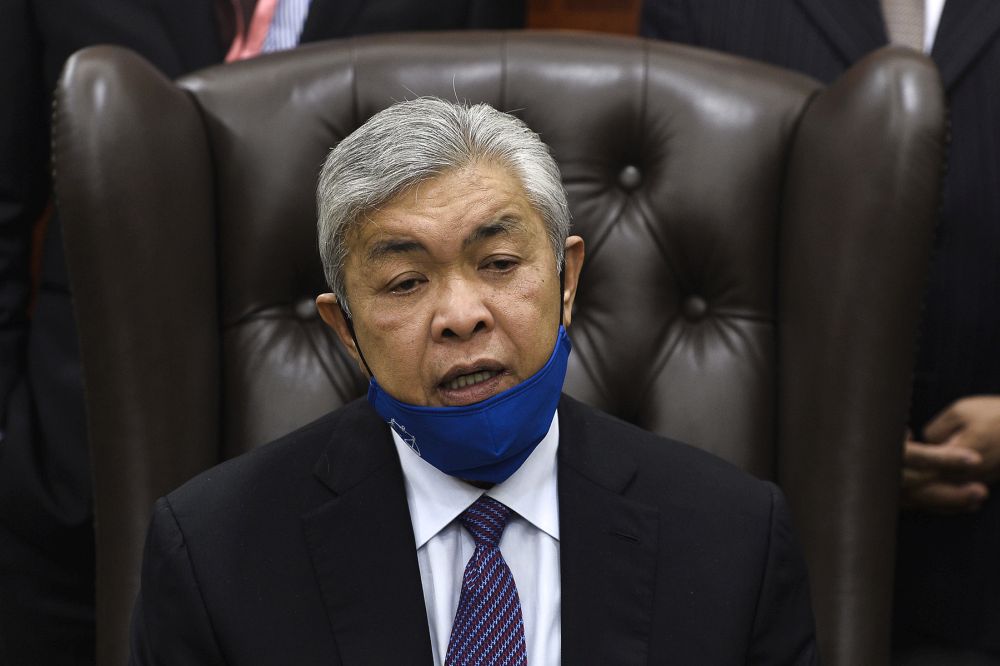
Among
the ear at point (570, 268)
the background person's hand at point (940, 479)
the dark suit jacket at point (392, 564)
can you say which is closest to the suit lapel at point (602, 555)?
the dark suit jacket at point (392, 564)

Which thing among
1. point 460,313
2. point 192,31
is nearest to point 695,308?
point 460,313

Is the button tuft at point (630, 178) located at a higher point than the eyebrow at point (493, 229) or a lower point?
lower

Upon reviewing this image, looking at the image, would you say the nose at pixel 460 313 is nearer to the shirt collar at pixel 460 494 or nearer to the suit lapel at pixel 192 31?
the shirt collar at pixel 460 494

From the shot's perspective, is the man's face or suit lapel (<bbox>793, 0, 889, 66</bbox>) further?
suit lapel (<bbox>793, 0, 889, 66</bbox>)

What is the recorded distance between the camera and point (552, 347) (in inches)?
53.3

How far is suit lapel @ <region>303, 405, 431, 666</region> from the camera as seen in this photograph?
1.33 meters

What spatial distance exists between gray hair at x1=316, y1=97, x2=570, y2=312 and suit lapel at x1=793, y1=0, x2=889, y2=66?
2.37ft

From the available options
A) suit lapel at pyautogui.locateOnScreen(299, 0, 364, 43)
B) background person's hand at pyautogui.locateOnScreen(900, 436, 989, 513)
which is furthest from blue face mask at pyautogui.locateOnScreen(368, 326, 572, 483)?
suit lapel at pyautogui.locateOnScreen(299, 0, 364, 43)

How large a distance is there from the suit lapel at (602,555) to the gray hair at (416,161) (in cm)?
24

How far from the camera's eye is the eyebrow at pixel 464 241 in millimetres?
1295

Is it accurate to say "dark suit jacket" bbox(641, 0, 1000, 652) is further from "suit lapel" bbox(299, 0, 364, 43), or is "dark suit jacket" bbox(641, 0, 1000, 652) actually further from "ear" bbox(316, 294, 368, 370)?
"ear" bbox(316, 294, 368, 370)

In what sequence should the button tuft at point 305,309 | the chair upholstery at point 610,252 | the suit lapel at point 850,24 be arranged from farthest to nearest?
the suit lapel at point 850,24
the button tuft at point 305,309
the chair upholstery at point 610,252

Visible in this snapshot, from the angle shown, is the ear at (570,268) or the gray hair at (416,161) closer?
the gray hair at (416,161)

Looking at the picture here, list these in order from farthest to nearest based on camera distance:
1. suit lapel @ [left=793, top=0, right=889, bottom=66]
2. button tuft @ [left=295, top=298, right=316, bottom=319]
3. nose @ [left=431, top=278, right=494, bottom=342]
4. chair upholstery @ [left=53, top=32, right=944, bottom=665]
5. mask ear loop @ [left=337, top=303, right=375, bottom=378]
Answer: suit lapel @ [left=793, top=0, right=889, bottom=66], button tuft @ [left=295, top=298, right=316, bottom=319], chair upholstery @ [left=53, top=32, right=944, bottom=665], mask ear loop @ [left=337, top=303, right=375, bottom=378], nose @ [left=431, top=278, right=494, bottom=342]
